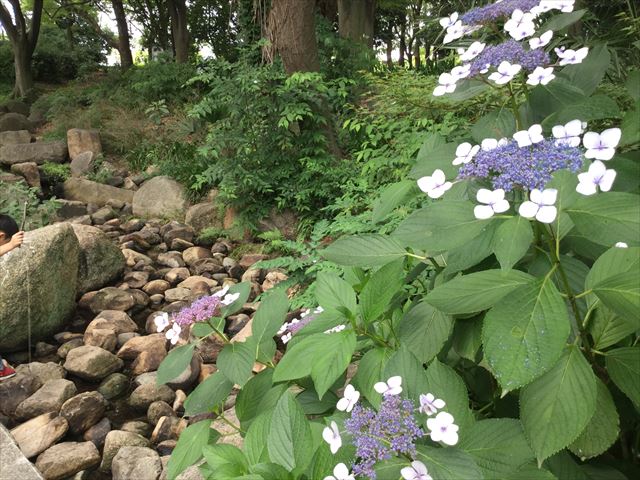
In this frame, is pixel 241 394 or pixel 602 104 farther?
pixel 241 394

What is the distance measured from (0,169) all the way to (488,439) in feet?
27.2

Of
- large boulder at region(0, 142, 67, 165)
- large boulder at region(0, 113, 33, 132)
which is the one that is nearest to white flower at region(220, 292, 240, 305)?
large boulder at region(0, 142, 67, 165)

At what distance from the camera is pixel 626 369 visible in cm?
73

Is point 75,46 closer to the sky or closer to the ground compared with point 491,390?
closer to the sky

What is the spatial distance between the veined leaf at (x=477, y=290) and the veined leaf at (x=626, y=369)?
18 centimetres

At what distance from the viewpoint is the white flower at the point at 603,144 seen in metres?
0.69

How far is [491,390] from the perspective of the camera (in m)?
1.07

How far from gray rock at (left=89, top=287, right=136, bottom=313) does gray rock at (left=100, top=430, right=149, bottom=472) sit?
161 cm

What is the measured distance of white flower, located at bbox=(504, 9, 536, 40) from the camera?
898 millimetres

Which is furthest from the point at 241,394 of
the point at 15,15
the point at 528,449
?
the point at 15,15

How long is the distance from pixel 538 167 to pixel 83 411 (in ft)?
9.83

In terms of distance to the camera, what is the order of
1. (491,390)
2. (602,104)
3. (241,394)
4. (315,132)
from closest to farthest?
(602,104), (491,390), (241,394), (315,132)

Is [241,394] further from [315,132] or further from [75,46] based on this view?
[75,46]

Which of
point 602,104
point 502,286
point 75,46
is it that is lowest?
point 502,286
